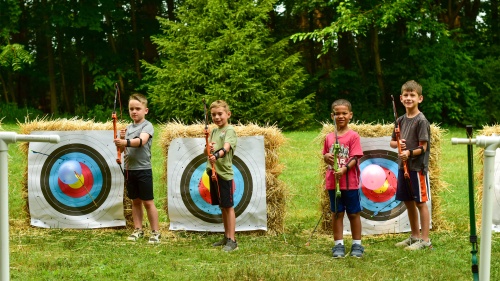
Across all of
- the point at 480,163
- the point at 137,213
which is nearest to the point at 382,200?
the point at 480,163

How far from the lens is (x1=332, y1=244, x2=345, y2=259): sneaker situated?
5445mm

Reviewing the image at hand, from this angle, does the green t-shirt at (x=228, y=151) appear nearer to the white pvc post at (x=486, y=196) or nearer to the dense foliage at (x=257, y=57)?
the white pvc post at (x=486, y=196)

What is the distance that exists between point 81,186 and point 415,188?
10.7 ft

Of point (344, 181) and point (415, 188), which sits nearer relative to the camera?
point (344, 181)

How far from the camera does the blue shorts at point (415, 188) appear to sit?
5719 millimetres

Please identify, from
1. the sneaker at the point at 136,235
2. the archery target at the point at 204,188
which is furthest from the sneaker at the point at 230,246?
the sneaker at the point at 136,235

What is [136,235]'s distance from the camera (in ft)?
20.6

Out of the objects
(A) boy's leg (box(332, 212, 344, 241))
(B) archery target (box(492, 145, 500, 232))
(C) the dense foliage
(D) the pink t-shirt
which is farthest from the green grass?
(C) the dense foliage

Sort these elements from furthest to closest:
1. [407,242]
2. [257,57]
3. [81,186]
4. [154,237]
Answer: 1. [257,57]
2. [81,186]
3. [154,237]
4. [407,242]

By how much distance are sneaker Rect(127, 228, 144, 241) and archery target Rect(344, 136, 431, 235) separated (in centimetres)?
192

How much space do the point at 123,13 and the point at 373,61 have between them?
8078 mm

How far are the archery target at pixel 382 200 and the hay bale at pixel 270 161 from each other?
668 mm

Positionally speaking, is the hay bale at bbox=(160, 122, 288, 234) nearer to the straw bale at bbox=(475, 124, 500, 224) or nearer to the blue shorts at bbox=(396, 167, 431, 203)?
the blue shorts at bbox=(396, 167, 431, 203)

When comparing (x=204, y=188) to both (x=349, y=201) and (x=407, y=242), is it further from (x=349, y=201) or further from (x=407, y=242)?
(x=407, y=242)
